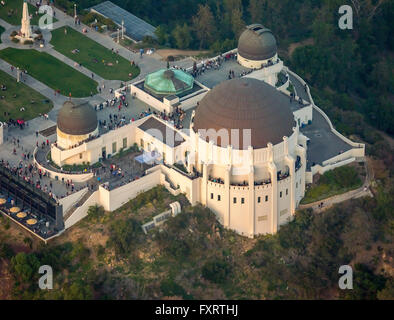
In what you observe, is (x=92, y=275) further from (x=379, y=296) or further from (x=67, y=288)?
(x=379, y=296)
